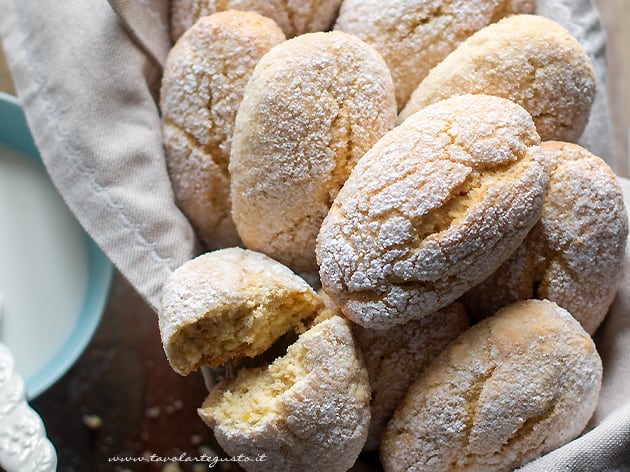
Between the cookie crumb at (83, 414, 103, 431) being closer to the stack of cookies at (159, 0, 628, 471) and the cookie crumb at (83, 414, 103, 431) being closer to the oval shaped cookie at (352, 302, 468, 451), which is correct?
the stack of cookies at (159, 0, 628, 471)

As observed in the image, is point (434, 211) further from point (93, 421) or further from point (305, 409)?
point (93, 421)

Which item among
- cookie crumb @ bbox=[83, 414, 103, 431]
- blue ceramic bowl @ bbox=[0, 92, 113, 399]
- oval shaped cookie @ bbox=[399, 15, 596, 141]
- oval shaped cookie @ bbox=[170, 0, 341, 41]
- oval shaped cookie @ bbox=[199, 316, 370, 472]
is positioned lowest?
cookie crumb @ bbox=[83, 414, 103, 431]

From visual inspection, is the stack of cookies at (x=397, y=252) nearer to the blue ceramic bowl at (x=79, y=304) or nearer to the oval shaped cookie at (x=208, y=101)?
the oval shaped cookie at (x=208, y=101)

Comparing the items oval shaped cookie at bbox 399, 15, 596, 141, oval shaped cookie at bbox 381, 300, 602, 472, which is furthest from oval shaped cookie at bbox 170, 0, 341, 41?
oval shaped cookie at bbox 381, 300, 602, 472

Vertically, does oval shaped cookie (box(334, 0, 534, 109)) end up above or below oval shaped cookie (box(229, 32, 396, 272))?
above

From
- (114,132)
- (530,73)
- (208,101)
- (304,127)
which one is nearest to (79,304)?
(114,132)

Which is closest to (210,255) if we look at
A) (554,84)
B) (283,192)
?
(283,192)

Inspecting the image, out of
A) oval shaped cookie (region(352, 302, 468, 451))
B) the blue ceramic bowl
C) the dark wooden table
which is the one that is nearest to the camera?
oval shaped cookie (region(352, 302, 468, 451))
